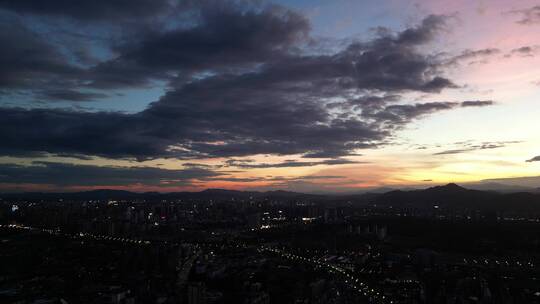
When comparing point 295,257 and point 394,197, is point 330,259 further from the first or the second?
point 394,197

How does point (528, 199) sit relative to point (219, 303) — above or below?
above

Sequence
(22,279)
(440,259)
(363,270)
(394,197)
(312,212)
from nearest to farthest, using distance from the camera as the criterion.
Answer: (22,279) → (363,270) → (440,259) → (312,212) → (394,197)

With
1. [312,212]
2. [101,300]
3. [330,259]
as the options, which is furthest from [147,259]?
[312,212]

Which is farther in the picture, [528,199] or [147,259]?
[528,199]

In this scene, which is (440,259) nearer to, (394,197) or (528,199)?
(528,199)

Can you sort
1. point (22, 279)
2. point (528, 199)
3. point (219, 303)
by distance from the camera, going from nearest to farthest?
1. point (219, 303)
2. point (22, 279)
3. point (528, 199)

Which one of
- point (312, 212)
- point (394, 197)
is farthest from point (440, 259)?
point (394, 197)

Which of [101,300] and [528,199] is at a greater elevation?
[528,199]

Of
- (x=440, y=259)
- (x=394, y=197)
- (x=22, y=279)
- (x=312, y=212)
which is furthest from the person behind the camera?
(x=394, y=197)

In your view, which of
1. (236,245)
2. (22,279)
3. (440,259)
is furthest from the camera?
(236,245)

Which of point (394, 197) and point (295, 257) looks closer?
point (295, 257)
